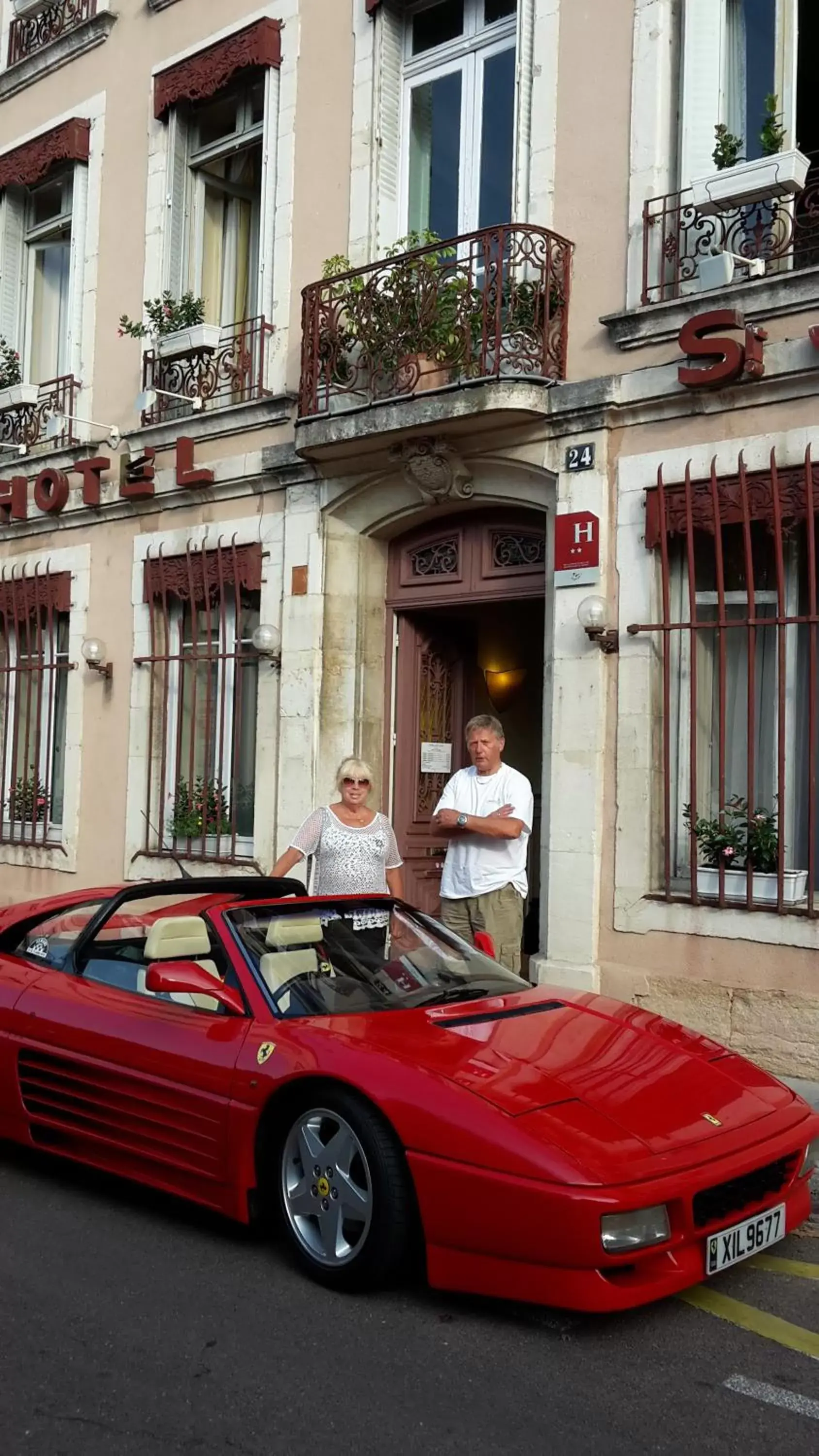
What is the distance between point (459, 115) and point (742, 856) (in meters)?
6.29

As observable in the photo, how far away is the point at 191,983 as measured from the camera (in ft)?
16.7

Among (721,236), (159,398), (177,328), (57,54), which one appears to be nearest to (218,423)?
(159,398)

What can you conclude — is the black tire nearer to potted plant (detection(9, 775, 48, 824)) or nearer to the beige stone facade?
the beige stone facade

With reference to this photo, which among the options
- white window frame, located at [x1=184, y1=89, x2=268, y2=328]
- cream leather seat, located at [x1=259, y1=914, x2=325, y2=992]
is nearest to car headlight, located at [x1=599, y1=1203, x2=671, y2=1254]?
cream leather seat, located at [x1=259, y1=914, x2=325, y2=992]

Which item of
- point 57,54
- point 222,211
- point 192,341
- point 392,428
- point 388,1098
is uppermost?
point 57,54

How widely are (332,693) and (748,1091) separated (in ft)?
20.8

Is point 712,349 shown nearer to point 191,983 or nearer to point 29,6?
point 191,983

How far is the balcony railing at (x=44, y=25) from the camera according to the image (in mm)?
14031

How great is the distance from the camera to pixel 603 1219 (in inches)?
157

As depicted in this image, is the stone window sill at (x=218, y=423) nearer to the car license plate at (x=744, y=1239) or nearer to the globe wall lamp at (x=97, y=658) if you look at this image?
the globe wall lamp at (x=97, y=658)

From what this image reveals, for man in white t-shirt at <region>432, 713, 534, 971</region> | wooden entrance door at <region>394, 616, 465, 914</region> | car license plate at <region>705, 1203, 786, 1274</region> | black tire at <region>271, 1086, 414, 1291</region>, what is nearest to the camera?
car license plate at <region>705, 1203, 786, 1274</region>

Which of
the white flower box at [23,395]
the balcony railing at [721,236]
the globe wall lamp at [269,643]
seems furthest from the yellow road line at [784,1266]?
the white flower box at [23,395]

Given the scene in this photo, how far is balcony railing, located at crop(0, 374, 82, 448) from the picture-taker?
13586 millimetres

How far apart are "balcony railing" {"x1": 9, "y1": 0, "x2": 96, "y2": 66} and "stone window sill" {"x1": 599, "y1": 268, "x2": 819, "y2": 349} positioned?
791cm
